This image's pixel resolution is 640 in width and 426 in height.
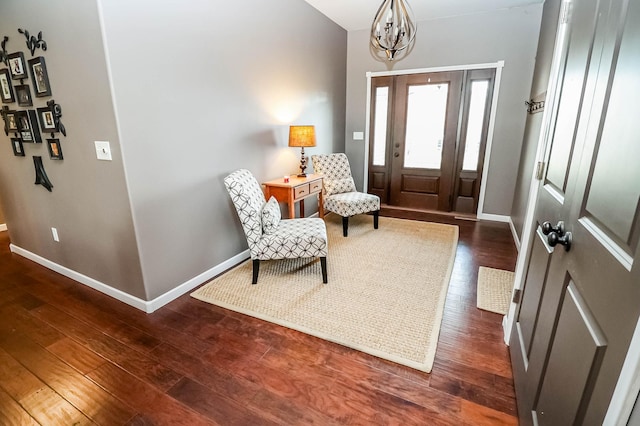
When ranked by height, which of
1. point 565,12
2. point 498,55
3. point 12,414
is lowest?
point 12,414

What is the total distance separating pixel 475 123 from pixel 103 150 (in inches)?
171

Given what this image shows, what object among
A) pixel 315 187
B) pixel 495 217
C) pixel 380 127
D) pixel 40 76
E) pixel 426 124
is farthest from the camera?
pixel 380 127

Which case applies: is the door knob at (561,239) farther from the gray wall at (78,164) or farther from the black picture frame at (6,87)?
the black picture frame at (6,87)

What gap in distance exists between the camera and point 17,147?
2.59 metres

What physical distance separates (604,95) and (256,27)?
2.84 metres

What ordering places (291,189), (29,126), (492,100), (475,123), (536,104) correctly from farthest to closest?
(475,123) → (492,100) → (536,104) → (291,189) → (29,126)

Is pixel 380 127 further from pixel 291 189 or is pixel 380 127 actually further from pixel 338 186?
pixel 291 189

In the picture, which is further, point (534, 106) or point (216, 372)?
point (534, 106)

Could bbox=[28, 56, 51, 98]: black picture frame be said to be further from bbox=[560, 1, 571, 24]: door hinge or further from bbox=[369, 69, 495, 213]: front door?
bbox=[369, 69, 495, 213]: front door

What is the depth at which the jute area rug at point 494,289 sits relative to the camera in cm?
228

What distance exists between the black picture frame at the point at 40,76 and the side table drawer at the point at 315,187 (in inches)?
92.3

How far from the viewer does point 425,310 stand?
7.30 ft

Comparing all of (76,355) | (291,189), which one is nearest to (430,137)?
(291,189)

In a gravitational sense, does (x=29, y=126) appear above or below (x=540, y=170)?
above
